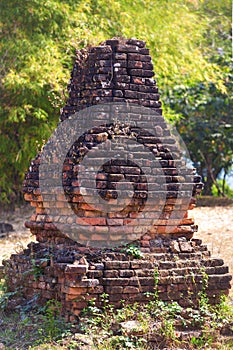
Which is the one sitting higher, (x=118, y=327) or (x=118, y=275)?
(x=118, y=275)

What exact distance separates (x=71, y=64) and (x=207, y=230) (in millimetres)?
3891

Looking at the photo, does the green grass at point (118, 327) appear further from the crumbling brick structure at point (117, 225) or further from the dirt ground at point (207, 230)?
the dirt ground at point (207, 230)

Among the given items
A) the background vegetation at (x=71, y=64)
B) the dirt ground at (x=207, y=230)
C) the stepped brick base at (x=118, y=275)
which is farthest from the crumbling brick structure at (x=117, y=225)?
the background vegetation at (x=71, y=64)

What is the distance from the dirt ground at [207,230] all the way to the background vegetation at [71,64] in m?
0.49

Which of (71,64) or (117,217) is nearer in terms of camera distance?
(117,217)

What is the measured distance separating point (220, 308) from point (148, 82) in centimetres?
198

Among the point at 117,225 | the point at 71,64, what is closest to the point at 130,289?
the point at 117,225

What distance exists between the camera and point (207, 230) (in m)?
11.9

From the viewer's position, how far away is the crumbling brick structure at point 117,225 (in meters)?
5.41

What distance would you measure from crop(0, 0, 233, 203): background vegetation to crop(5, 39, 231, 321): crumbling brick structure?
15.4ft

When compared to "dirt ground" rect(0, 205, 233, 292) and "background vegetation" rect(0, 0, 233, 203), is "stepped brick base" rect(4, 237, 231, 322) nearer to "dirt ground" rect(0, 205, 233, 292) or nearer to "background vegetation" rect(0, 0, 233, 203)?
"dirt ground" rect(0, 205, 233, 292)

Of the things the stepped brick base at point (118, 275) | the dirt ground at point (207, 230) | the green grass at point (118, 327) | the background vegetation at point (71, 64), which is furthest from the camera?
the background vegetation at point (71, 64)

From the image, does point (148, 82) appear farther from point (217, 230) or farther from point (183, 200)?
point (217, 230)

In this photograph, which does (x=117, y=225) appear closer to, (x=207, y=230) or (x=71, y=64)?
(x=207, y=230)
